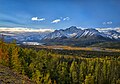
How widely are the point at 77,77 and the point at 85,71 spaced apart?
16360 mm

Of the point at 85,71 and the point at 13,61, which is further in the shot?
the point at 85,71

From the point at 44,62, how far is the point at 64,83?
24882 millimetres

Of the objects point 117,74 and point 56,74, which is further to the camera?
point 117,74

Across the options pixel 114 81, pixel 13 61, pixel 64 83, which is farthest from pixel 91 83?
pixel 13 61

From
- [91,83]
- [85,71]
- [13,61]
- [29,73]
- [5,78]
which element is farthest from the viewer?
[85,71]

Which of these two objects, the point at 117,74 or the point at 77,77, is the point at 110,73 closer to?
the point at 117,74

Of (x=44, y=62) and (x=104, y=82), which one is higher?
(x=44, y=62)

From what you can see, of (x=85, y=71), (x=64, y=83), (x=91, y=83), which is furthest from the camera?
(x=85, y=71)

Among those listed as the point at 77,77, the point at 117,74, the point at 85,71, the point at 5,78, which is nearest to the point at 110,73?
the point at 117,74

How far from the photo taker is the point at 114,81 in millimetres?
171750

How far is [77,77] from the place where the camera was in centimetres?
17238

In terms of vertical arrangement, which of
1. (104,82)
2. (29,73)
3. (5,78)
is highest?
(5,78)

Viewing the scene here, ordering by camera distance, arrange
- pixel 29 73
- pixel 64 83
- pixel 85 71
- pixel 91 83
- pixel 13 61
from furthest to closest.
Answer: pixel 85 71, pixel 64 83, pixel 91 83, pixel 29 73, pixel 13 61

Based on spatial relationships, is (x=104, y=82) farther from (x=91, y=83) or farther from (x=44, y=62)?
(x=44, y=62)
